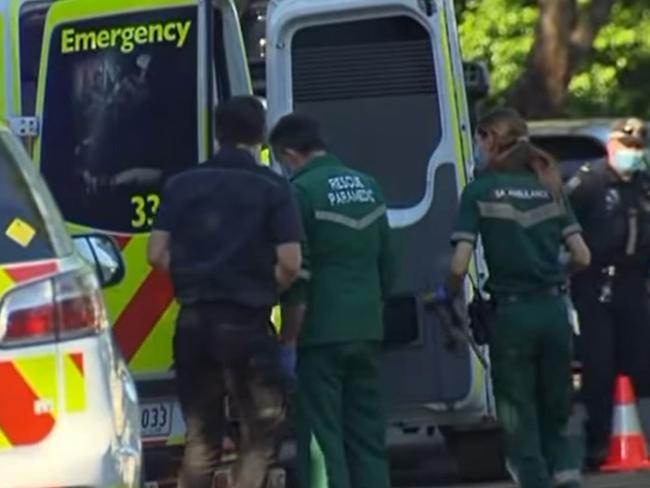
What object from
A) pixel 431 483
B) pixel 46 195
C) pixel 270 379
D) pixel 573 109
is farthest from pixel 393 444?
pixel 573 109

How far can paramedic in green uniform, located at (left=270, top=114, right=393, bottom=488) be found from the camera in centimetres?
921

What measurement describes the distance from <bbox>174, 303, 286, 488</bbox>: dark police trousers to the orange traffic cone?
3.73 metres

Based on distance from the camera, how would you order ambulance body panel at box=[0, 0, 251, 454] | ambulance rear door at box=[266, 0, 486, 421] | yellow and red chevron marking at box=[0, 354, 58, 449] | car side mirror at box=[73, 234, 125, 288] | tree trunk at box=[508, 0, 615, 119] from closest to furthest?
yellow and red chevron marking at box=[0, 354, 58, 449] → car side mirror at box=[73, 234, 125, 288] → ambulance body panel at box=[0, 0, 251, 454] → ambulance rear door at box=[266, 0, 486, 421] → tree trunk at box=[508, 0, 615, 119]

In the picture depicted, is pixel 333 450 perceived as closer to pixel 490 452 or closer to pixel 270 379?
pixel 270 379

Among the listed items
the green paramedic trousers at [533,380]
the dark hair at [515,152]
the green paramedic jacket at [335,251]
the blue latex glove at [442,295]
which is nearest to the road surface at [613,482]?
the blue latex glove at [442,295]

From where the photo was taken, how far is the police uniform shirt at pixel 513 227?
9438 millimetres

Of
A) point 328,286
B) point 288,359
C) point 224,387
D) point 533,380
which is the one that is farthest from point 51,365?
point 533,380

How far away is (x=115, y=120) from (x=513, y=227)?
1.70 metres

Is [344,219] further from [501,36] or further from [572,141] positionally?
[501,36]

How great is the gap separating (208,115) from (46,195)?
2.81 metres

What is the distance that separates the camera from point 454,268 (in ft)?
30.8

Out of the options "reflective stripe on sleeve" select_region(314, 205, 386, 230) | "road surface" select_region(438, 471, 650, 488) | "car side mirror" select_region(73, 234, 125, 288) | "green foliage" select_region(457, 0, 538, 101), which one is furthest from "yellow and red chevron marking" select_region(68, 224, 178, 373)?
"green foliage" select_region(457, 0, 538, 101)

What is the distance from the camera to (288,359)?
8961 mm

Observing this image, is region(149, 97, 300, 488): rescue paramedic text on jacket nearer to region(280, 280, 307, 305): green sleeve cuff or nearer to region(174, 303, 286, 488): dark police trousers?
region(174, 303, 286, 488): dark police trousers
